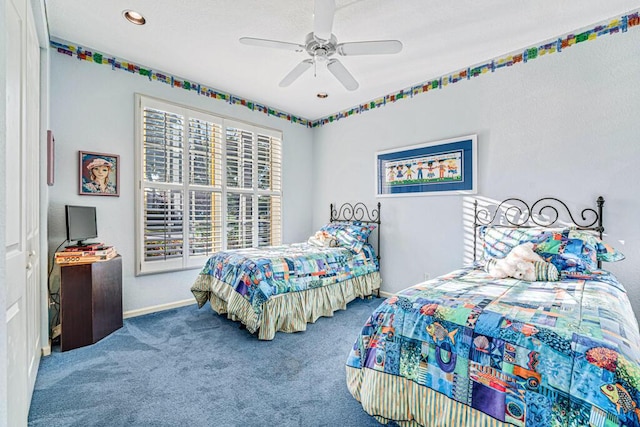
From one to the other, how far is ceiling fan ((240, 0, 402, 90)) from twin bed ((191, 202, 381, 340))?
1810 millimetres

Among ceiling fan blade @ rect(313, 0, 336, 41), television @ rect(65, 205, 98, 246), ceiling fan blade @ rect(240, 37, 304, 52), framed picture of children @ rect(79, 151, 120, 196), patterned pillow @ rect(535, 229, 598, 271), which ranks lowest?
patterned pillow @ rect(535, 229, 598, 271)

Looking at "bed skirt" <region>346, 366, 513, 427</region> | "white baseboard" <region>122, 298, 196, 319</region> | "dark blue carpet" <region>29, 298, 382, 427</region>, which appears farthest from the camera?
"white baseboard" <region>122, 298, 196, 319</region>

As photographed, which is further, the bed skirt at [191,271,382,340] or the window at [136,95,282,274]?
the window at [136,95,282,274]

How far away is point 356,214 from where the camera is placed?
4.37 metres

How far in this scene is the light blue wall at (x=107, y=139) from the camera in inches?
109

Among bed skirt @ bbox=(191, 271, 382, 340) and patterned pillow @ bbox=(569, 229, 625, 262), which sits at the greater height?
patterned pillow @ bbox=(569, 229, 625, 262)

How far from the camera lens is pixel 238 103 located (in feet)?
13.3

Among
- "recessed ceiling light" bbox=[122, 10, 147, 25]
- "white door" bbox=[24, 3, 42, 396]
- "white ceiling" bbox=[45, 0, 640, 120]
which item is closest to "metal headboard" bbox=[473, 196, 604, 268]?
"white ceiling" bbox=[45, 0, 640, 120]

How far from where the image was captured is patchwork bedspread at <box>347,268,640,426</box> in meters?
1.07

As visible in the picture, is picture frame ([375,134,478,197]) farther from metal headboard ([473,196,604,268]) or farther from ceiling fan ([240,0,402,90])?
ceiling fan ([240,0,402,90])

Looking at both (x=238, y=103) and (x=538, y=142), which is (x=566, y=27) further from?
(x=238, y=103)

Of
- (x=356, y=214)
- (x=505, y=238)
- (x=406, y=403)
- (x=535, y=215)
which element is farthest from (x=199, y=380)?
(x=535, y=215)

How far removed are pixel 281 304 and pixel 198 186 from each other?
75.2 inches

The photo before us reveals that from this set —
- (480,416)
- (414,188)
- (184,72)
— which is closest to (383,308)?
(480,416)
